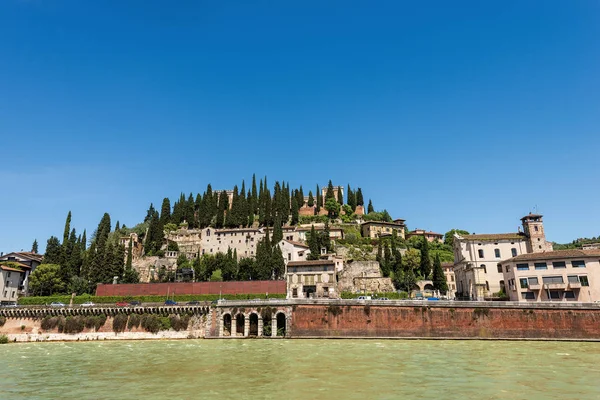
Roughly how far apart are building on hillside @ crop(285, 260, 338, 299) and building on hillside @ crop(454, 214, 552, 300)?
2113 centimetres

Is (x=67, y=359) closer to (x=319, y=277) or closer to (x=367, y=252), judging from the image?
(x=319, y=277)

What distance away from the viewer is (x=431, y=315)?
43406 millimetres

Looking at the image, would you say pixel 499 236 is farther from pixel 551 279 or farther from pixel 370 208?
pixel 370 208

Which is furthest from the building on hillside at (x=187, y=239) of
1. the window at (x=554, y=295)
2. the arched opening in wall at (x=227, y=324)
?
the window at (x=554, y=295)

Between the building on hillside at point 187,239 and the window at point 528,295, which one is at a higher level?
the building on hillside at point 187,239

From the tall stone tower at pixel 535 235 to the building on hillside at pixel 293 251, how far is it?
39.0 m

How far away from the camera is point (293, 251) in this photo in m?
78.8

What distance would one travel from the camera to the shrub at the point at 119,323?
161 ft

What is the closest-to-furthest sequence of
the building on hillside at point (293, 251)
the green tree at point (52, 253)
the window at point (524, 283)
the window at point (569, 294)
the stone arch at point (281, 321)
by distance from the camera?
the window at point (569, 294), the stone arch at point (281, 321), the window at point (524, 283), the green tree at point (52, 253), the building on hillside at point (293, 251)

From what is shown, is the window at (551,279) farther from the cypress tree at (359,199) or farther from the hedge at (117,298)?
the cypress tree at (359,199)

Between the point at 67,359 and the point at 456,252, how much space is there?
57.3 m

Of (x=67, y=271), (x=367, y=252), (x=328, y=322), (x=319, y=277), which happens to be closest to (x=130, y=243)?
(x=67, y=271)

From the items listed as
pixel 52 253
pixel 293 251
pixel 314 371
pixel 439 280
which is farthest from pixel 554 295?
pixel 52 253

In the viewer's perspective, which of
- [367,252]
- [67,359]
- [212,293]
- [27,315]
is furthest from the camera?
[367,252]
